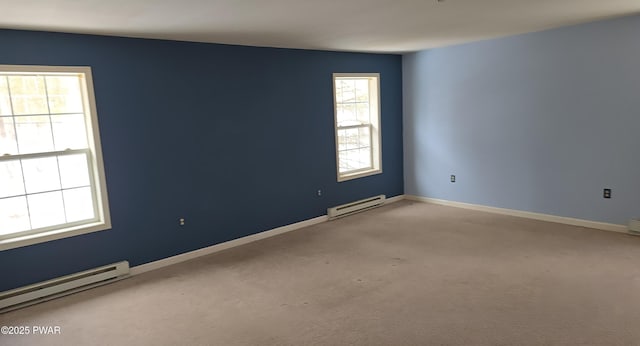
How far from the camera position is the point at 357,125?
604cm

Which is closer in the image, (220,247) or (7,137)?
(7,137)

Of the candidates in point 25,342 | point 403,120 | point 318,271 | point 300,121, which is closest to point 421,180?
point 403,120

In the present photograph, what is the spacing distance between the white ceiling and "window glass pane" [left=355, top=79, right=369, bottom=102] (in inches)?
52.8

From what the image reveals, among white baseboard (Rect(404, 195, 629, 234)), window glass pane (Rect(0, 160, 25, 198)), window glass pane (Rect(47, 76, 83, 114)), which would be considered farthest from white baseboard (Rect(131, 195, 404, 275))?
white baseboard (Rect(404, 195, 629, 234))

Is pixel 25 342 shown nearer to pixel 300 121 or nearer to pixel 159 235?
pixel 159 235

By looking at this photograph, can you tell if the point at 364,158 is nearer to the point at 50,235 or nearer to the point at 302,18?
the point at 302,18

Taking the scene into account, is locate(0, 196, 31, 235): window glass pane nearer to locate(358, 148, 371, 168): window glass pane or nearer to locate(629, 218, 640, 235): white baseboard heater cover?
locate(358, 148, 371, 168): window glass pane

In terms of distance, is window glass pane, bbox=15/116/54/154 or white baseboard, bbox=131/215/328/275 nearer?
window glass pane, bbox=15/116/54/154

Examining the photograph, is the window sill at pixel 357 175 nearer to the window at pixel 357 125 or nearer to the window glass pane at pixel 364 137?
the window at pixel 357 125

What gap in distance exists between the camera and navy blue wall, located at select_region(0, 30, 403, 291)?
363 cm

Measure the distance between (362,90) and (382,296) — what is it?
3612 mm

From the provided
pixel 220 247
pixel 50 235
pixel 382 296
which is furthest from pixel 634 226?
pixel 50 235

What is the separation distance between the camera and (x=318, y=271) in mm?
3842

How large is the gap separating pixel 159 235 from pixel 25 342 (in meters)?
1.46
